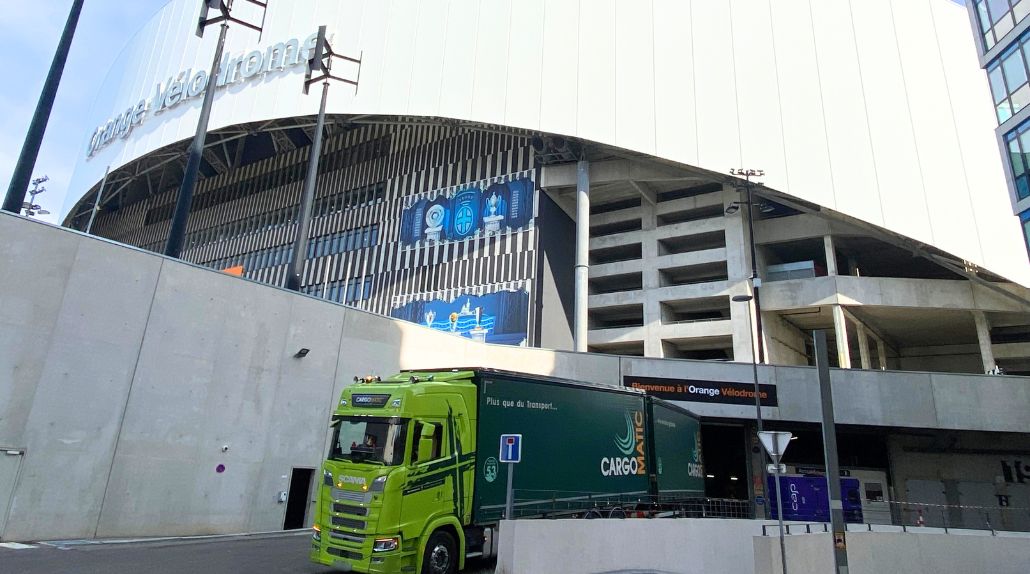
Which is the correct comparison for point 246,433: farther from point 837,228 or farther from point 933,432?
point 837,228

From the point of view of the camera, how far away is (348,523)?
10562mm

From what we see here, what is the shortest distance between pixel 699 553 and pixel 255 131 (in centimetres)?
4822

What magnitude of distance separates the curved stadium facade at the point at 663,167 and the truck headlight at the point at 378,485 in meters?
26.1

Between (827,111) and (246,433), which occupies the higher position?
(827,111)

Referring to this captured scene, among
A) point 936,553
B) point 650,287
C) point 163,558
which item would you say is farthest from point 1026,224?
point 163,558

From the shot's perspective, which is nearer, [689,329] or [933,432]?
[933,432]

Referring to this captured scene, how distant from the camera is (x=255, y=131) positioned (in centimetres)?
5059

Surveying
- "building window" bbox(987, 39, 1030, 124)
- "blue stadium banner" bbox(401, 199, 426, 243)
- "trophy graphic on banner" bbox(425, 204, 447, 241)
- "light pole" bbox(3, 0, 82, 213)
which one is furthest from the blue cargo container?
"blue stadium banner" bbox(401, 199, 426, 243)

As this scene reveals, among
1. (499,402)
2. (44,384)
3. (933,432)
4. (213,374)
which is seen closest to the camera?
(499,402)

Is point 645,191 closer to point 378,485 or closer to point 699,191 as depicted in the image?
point 699,191

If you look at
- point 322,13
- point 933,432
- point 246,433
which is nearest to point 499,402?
point 246,433

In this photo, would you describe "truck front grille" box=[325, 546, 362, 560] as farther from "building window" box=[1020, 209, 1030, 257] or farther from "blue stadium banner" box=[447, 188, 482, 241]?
"blue stadium banner" box=[447, 188, 482, 241]

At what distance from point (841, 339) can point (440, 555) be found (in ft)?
110

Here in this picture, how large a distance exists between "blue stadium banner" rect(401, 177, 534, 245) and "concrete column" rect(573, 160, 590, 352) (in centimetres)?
377
